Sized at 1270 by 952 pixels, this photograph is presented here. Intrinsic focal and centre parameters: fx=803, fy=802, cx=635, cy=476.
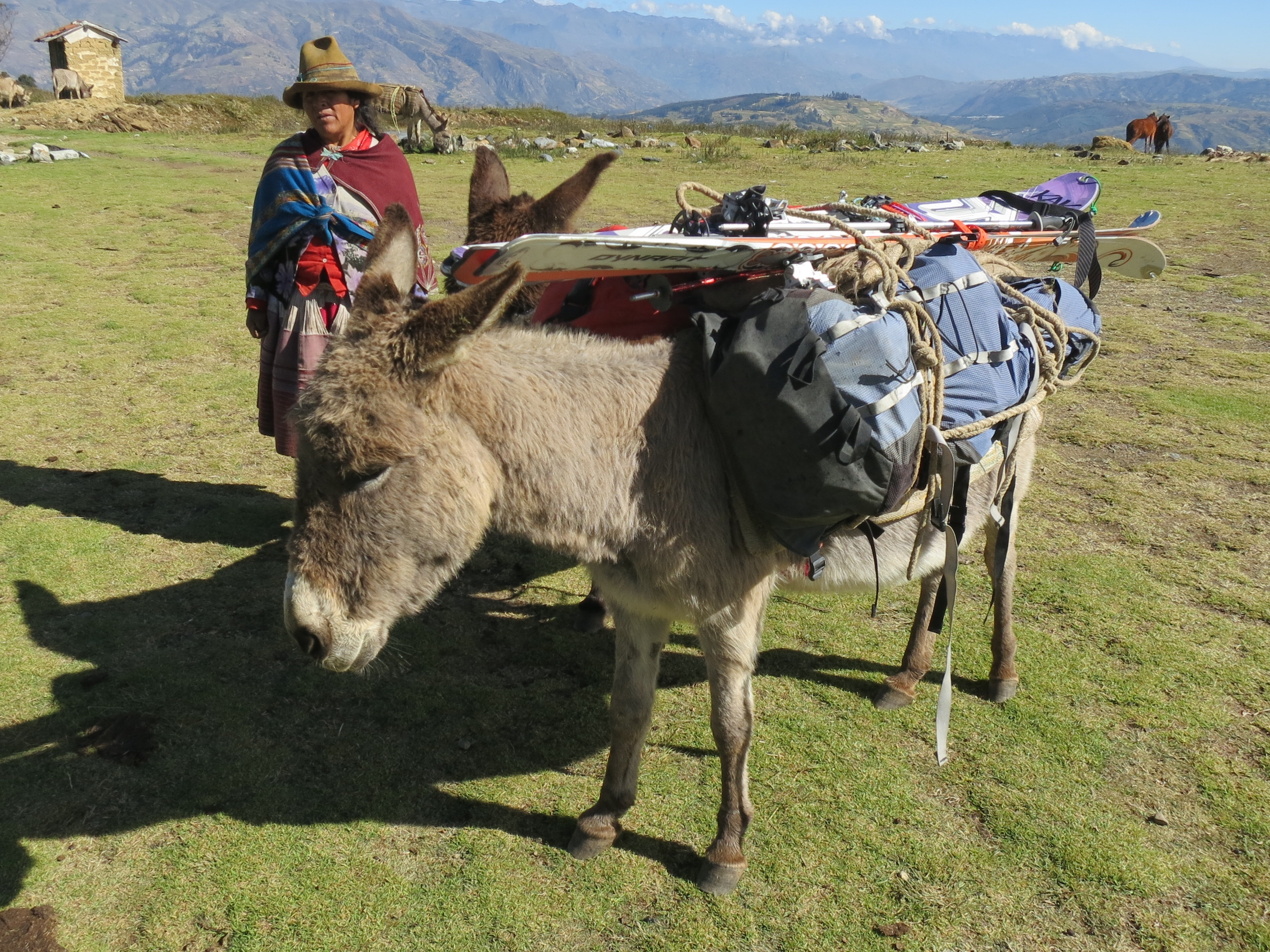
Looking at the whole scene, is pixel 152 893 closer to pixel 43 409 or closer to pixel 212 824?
pixel 212 824

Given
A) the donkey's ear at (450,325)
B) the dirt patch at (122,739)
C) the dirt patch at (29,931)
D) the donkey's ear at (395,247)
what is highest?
the donkey's ear at (395,247)

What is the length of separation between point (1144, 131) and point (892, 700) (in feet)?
116

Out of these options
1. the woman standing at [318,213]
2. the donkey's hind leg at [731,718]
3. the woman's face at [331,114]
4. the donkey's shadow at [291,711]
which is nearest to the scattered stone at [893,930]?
the donkey's hind leg at [731,718]

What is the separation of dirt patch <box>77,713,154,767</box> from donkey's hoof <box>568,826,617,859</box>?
1826mm

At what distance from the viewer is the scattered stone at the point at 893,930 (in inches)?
107

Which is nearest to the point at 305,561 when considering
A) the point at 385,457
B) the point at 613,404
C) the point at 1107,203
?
the point at 385,457

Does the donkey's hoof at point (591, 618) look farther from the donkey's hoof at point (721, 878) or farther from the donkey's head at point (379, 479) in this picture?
the donkey's head at point (379, 479)

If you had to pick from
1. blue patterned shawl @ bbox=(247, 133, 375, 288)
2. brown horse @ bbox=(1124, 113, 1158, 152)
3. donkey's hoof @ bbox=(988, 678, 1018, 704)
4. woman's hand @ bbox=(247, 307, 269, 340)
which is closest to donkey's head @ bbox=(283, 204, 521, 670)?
blue patterned shawl @ bbox=(247, 133, 375, 288)

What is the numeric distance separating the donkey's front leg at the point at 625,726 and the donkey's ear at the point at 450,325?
125 cm

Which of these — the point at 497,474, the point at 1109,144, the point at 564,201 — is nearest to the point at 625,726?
the point at 497,474

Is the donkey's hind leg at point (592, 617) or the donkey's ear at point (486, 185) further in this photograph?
A: the donkey's hind leg at point (592, 617)

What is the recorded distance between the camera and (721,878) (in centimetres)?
288

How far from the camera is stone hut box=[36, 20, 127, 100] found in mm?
31844

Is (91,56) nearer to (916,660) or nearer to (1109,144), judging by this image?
(1109,144)
